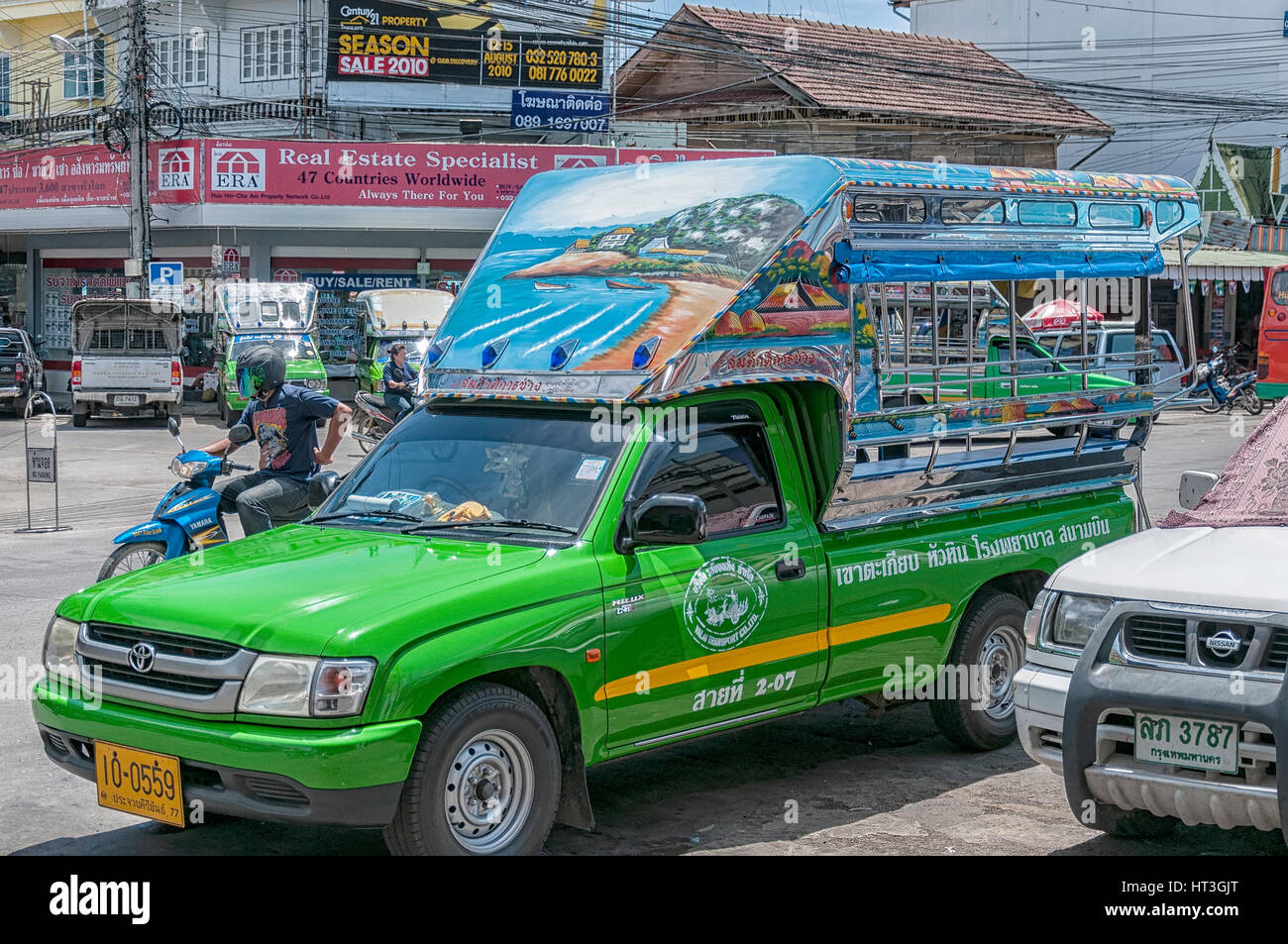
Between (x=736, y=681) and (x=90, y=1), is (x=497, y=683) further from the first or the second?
(x=90, y=1)

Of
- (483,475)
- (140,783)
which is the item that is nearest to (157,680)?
(140,783)

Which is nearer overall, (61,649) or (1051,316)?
(61,649)

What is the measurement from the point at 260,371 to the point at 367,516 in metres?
2.90

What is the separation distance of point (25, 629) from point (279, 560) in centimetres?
481

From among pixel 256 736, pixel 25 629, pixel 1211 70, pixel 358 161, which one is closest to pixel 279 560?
pixel 256 736

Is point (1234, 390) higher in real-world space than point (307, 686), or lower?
higher

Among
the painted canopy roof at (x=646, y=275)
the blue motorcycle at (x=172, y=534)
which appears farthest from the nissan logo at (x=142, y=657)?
the blue motorcycle at (x=172, y=534)

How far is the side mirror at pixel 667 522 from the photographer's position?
224 inches

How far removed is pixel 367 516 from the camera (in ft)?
20.7

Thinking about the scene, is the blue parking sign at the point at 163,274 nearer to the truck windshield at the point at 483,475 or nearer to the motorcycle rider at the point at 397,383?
the motorcycle rider at the point at 397,383

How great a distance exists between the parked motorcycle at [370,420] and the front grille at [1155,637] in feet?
37.6

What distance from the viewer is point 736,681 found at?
20.1ft

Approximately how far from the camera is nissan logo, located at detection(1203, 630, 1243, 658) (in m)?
4.89

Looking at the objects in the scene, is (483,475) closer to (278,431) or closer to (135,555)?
(278,431)
